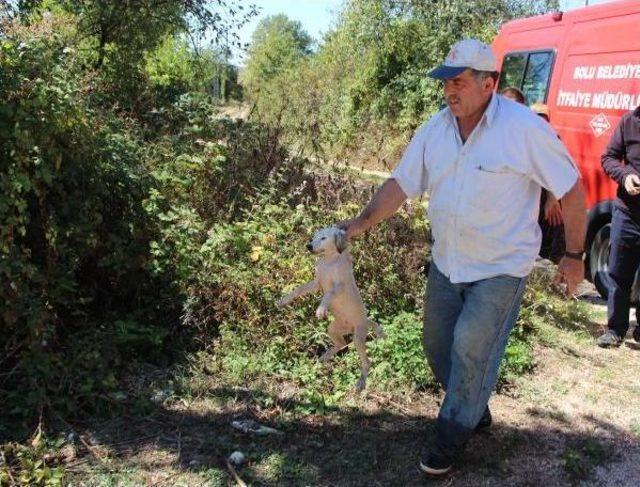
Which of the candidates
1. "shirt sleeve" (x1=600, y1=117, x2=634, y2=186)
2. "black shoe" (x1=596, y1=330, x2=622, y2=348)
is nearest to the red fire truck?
"black shoe" (x1=596, y1=330, x2=622, y2=348)

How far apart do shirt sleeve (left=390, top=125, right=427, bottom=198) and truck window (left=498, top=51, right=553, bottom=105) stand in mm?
4712

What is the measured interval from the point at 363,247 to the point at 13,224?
2437mm

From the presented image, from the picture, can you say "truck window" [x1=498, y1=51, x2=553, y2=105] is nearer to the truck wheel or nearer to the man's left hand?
the truck wheel

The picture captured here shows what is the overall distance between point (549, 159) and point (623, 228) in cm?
247

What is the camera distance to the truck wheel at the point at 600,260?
615 centimetres

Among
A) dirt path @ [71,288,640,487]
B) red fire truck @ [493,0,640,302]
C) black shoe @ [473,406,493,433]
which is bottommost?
dirt path @ [71,288,640,487]

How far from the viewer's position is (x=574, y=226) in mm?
2930

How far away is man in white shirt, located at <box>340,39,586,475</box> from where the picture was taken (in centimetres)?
280

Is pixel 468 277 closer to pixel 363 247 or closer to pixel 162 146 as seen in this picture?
pixel 363 247

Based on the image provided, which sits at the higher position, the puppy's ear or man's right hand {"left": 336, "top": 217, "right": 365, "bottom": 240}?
man's right hand {"left": 336, "top": 217, "right": 365, "bottom": 240}

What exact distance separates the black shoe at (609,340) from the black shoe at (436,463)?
240 centimetres

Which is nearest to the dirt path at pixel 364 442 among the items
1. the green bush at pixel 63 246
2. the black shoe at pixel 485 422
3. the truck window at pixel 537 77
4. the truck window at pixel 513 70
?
the black shoe at pixel 485 422

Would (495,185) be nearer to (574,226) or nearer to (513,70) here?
→ (574,226)

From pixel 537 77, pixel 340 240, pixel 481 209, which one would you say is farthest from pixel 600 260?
pixel 340 240
